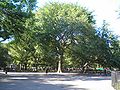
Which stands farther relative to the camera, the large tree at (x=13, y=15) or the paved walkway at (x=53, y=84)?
the large tree at (x=13, y=15)

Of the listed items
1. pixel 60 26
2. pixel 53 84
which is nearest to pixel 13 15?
pixel 53 84

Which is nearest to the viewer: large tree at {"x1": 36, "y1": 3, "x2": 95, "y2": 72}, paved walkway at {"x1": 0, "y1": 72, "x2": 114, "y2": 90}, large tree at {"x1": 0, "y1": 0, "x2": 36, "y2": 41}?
paved walkway at {"x1": 0, "y1": 72, "x2": 114, "y2": 90}

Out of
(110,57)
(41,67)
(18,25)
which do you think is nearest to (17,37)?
(18,25)

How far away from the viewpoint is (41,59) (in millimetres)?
70125

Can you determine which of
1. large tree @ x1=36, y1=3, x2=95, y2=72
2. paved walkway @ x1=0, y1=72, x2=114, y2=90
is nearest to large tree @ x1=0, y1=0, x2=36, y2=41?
paved walkway @ x1=0, y1=72, x2=114, y2=90

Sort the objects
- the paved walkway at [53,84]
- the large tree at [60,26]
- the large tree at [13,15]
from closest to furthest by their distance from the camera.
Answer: the paved walkway at [53,84]
the large tree at [13,15]
the large tree at [60,26]

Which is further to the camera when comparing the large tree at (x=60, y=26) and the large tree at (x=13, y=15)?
the large tree at (x=60, y=26)

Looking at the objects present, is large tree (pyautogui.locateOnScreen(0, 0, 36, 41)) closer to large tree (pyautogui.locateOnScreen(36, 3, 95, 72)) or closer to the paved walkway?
the paved walkway

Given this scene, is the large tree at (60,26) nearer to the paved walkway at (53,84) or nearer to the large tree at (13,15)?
the large tree at (13,15)

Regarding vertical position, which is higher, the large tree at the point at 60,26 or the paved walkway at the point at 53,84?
the large tree at the point at 60,26

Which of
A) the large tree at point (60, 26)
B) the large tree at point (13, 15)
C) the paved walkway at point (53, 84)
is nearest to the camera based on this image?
the paved walkway at point (53, 84)

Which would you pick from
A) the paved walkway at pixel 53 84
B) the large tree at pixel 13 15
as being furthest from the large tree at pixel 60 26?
the paved walkway at pixel 53 84

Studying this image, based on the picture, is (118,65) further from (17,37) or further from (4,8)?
(4,8)

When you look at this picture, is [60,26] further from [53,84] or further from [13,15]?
[53,84]
